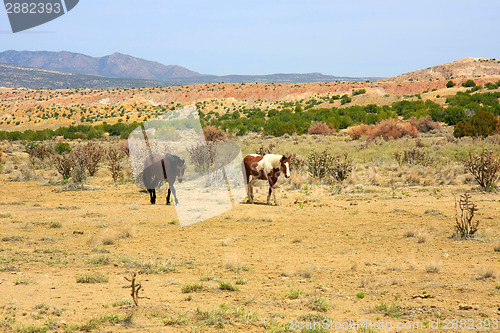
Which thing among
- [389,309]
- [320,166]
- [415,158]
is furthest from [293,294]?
[415,158]

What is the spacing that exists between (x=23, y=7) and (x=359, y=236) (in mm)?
11520

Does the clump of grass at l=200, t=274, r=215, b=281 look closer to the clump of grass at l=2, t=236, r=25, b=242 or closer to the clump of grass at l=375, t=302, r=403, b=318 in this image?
the clump of grass at l=375, t=302, r=403, b=318

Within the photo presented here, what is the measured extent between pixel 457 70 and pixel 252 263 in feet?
415

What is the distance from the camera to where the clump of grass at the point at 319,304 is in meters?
6.43

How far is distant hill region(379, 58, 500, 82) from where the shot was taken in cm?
11875

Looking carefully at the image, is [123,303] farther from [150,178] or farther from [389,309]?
[150,178]

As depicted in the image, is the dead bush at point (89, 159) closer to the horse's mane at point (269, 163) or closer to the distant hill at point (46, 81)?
the horse's mane at point (269, 163)

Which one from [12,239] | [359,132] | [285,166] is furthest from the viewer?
[359,132]

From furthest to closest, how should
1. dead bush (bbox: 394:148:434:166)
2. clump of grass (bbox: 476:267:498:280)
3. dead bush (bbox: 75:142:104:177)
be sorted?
1. dead bush (bbox: 394:148:434:166)
2. dead bush (bbox: 75:142:104:177)
3. clump of grass (bbox: 476:267:498:280)

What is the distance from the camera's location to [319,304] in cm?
655

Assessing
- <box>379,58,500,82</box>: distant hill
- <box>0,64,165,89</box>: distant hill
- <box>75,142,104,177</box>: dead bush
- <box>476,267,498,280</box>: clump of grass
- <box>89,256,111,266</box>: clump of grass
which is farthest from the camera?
<box>0,64,165,89</box>: distant hill

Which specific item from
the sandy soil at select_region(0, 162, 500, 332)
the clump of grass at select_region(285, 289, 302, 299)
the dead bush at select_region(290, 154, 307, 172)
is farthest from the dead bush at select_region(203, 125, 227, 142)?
the clump of grass at select_region(285, 289, 302, 299)

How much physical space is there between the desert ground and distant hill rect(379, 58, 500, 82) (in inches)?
4382

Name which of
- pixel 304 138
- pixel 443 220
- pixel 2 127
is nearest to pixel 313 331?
pixel 443 220
